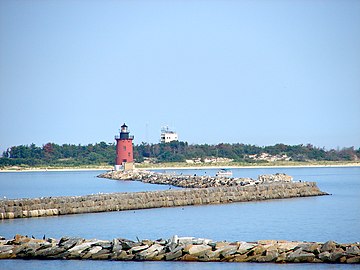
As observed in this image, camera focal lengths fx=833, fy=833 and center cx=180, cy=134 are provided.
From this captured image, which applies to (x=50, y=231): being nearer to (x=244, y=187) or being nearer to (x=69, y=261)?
(x=69, y=261)

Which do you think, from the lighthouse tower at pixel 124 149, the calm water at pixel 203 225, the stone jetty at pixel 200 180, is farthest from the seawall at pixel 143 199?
the lighthouse tower at pixel 124 149

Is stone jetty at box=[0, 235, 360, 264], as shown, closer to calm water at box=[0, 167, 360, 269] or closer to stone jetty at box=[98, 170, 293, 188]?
calm water at box=[0, 167, 360, 269]

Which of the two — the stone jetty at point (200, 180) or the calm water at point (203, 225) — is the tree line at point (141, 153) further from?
the calm water at point (203, 225)

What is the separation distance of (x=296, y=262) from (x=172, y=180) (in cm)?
3834

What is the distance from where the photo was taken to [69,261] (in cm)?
2022

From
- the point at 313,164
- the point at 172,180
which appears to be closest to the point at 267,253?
the point at 172,180

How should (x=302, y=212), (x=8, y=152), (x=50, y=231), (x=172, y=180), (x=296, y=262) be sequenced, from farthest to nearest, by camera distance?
1. (x=8, y=152)
2. (x=172, y=180)
3. (x=302, y=212)
4. (x=50, y=231)
5. (x=296, y=262)

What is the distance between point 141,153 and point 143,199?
76899 mm

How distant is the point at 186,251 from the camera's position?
19.9 metres

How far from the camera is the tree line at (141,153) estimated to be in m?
110

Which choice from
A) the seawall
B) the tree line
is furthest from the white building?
the seawall

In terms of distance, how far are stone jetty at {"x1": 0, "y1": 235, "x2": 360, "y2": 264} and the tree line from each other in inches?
3374

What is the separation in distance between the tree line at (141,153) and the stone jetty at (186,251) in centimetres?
8569

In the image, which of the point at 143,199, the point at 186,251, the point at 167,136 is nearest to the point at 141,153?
the point at 167,136
